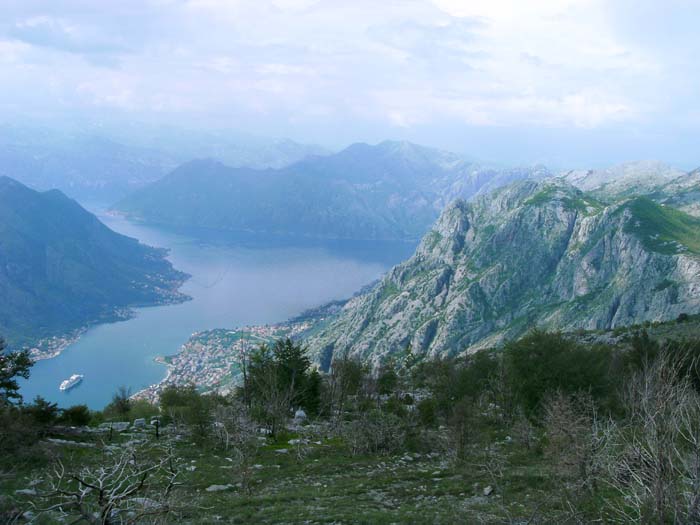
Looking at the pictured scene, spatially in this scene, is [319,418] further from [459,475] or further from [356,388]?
[459,475]

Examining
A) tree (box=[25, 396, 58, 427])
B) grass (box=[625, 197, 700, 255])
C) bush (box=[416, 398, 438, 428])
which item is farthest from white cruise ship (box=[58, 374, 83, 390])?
grass (box=[625, 197, 700, 255])

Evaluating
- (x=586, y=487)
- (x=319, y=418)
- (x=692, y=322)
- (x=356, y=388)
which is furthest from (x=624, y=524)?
(x=692, y=322)

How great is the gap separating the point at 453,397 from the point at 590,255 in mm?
124707

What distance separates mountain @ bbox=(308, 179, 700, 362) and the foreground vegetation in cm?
7017

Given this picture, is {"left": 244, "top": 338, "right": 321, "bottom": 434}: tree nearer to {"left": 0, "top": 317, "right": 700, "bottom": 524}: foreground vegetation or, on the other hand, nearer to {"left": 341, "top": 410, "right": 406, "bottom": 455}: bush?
{"left": 0, "top": 317, "right": 700, "bottom": 524}: foreground vegetation

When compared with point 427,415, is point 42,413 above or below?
above

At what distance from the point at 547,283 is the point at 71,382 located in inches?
5991

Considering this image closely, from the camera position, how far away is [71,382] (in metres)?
142

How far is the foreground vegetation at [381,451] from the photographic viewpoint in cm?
1132

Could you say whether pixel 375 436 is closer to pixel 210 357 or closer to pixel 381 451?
pixel 381 451

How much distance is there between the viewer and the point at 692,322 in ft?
227

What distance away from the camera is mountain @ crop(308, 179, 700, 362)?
120 m

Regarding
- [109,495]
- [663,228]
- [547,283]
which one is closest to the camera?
[109,495]

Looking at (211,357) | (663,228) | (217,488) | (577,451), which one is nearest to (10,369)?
(217,488)
